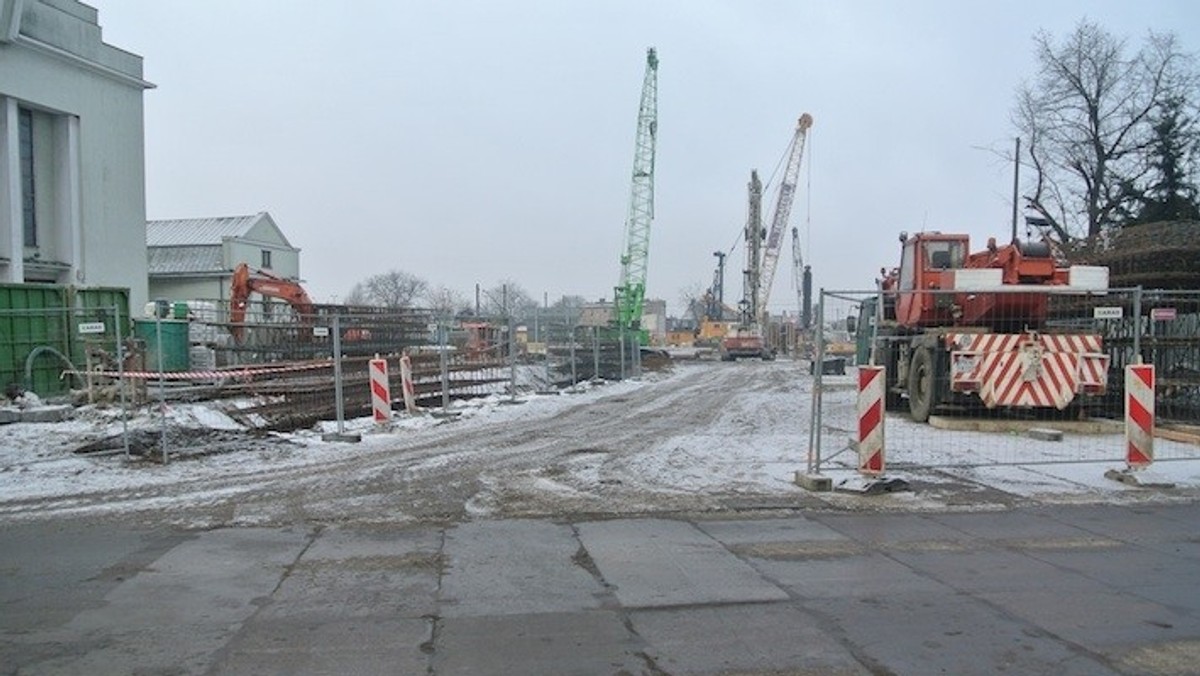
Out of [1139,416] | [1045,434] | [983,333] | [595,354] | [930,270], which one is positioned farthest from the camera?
[595,354]

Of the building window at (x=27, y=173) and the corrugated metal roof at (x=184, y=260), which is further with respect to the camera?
the corrugated metal roof at (x=184, y=260)

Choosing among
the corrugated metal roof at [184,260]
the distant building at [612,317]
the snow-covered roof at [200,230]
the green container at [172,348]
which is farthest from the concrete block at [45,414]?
the snow-covered roof at [200,230]

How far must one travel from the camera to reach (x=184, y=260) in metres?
58.3

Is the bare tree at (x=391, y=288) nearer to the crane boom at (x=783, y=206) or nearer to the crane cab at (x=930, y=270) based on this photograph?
the crane boom at (x=783, y=206)

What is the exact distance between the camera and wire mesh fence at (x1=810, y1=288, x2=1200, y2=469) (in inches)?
487

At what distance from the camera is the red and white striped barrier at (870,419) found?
9.18m

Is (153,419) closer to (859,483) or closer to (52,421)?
(52,421)

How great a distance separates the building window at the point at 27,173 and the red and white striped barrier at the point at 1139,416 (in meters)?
32.0

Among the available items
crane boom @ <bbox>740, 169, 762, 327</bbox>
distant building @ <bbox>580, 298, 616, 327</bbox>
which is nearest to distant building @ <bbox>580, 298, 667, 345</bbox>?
distant building @ <bbox>580, 298, 616, 327</bbox>

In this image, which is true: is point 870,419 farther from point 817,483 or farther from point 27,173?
point 27,173

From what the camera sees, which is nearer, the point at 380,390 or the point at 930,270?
the point at 380,390

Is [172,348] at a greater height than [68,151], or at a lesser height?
lesser

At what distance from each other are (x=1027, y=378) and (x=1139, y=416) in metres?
3.58

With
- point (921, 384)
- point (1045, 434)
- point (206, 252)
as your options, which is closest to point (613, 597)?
point (1045, 434)
